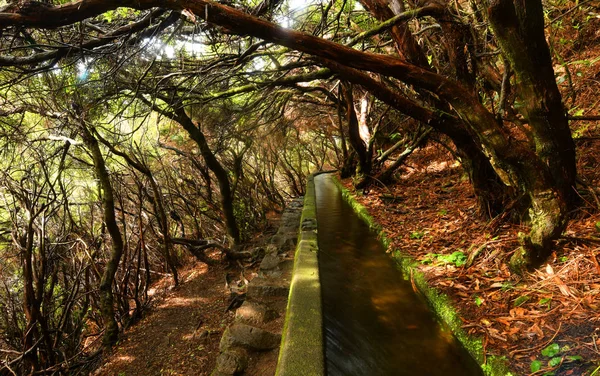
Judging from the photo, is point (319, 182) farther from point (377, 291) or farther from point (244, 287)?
point (377, 291)

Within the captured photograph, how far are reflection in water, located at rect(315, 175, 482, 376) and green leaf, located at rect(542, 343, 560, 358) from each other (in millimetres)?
577

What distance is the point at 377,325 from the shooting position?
343cm

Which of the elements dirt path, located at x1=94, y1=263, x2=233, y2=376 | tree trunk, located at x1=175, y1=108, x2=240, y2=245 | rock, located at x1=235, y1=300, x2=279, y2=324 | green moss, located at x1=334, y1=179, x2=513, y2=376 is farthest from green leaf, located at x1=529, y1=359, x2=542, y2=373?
tree trunk, located at x1=175, y1=108, x2=240, y2=245

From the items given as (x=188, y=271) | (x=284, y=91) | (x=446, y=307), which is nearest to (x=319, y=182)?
(x=284, y=91)

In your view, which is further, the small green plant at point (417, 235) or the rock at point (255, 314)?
the small green plant at point (417, 235)

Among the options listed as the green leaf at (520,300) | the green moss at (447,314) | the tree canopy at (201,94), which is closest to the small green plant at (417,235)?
the green moss at (447,314)

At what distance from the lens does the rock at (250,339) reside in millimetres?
3344

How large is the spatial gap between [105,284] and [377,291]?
3917 millimetres

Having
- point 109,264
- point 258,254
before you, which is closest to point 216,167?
point 258,254

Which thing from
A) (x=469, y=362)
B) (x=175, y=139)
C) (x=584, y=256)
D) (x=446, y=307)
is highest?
(x=175, y=139)

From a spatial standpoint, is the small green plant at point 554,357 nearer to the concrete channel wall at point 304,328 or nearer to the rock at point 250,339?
the concrete channel wall at point 304,328

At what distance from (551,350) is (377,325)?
154cm

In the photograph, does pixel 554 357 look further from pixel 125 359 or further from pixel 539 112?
pixel 125 359

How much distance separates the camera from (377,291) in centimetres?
411
